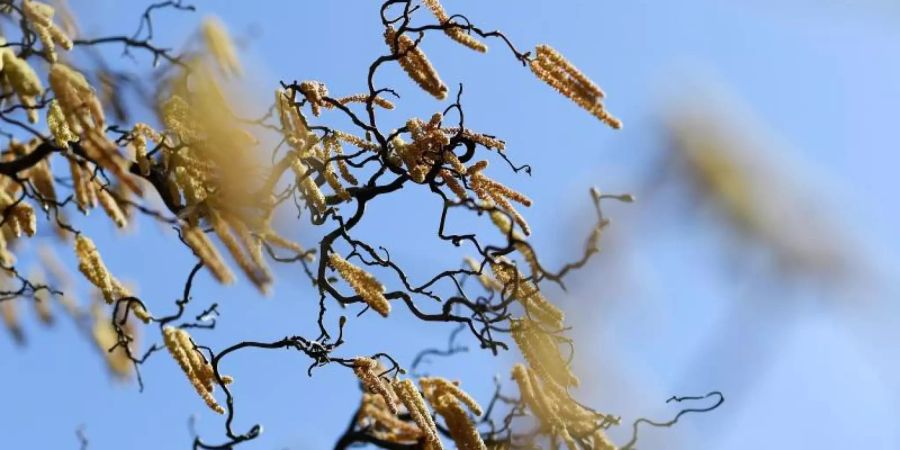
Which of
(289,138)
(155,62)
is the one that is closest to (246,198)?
(289,138)

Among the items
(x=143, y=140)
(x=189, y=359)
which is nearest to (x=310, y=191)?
(x=189, y=359)

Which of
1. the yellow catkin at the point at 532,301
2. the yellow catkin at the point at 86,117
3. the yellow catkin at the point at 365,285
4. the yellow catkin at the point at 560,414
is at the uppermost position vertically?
the yellow catkin at the point at 86,117

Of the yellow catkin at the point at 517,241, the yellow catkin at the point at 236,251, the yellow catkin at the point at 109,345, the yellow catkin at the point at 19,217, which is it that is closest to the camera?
the yellow catkin at the point at 517,241

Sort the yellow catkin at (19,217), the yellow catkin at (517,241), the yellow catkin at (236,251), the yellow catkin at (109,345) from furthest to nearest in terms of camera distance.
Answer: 1. the yellow catkin at (109,345)
2. the yellow catkin at (19,217)
3. the yellow catkin at (236,251)
4. the yellow catkin at (517,241)

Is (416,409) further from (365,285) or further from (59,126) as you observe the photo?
(59,126)

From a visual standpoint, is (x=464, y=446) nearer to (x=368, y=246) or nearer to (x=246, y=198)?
(x=368, y=246)

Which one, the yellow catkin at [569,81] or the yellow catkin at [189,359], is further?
the yellow catkin at [189,359]

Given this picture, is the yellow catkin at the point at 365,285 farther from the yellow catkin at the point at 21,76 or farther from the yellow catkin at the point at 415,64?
the yellow catkin at the point at 21,76

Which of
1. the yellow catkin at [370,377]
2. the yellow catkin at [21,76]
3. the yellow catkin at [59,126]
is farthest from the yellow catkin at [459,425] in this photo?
the yellow catkin at [21,76]

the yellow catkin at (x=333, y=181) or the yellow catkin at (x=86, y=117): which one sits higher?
the yellow catkin at (x=86, y=117)
